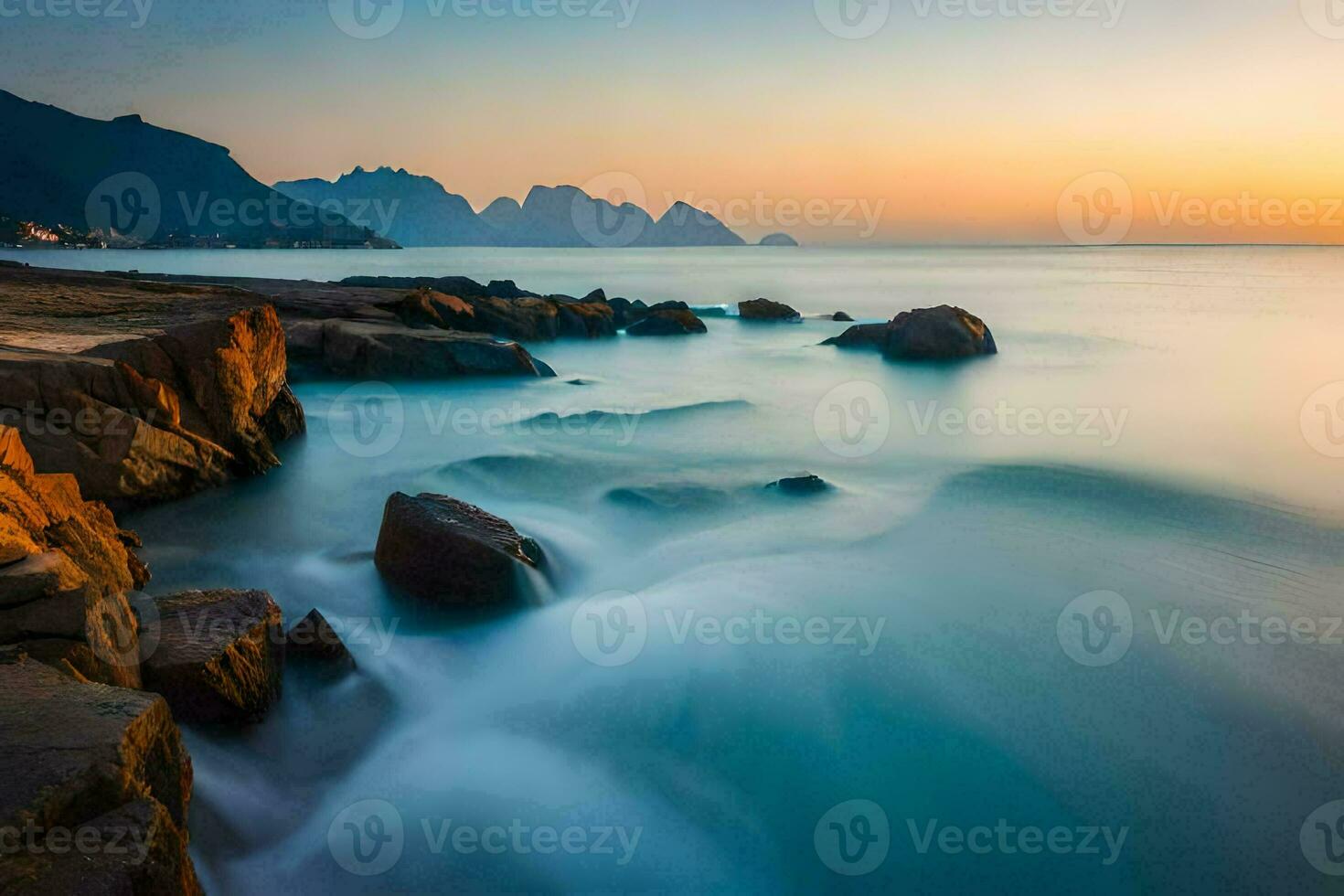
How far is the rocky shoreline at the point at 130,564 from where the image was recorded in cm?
275

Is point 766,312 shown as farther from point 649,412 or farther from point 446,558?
point 446,558

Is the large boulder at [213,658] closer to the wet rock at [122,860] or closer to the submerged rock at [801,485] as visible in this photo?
the wet rock at [122,860]

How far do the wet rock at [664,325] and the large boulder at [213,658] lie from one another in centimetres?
2287

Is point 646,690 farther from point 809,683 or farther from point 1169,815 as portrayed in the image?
→ point 1169,815

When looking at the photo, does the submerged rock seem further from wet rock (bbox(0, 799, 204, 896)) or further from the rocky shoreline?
wet rock (bbox(0, 799, 204, 896))

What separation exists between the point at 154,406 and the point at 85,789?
20.2 ft

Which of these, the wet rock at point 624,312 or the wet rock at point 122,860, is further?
the wet rock at point 624,312

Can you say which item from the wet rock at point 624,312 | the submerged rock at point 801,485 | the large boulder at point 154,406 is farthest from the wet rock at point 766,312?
the large boulder at point 154,406

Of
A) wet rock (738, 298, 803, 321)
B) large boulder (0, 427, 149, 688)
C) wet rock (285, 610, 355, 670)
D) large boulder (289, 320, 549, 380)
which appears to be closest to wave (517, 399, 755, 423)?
large boulder (289, 320, 549, 380)

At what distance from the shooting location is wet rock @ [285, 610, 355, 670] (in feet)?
17.7

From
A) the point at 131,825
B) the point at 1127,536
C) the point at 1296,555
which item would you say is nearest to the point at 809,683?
the point at 131,825

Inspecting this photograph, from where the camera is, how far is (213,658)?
4469 mm

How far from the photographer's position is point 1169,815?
14.5 feet

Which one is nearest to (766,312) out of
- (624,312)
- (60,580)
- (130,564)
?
(624,312)
